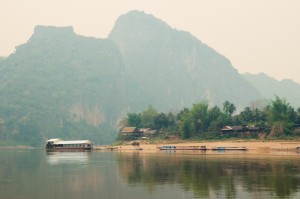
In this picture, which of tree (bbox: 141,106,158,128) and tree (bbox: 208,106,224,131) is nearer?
tree (bbox: 208,106,224,131)

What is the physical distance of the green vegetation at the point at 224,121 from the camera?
118 meters

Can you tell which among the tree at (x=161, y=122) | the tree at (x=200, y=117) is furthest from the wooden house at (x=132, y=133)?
the tree at (x=200, y=117)

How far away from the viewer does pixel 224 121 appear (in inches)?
5241

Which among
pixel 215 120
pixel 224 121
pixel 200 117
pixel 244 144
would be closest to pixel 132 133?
pixel 200 117

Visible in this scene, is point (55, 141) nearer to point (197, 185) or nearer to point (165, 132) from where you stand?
point (165, 132)

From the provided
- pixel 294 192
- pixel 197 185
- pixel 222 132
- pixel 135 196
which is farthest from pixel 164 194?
pixel 222 132

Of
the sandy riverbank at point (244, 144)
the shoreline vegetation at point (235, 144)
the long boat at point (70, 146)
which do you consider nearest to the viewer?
the shoreline vegetation at point (235, 144)

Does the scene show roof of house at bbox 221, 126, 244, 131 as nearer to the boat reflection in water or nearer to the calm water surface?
the boat reflection in water

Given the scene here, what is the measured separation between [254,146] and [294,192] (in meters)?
76.8

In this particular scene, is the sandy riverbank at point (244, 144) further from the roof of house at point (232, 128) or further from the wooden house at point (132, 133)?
the wooden house at point (132, 133)

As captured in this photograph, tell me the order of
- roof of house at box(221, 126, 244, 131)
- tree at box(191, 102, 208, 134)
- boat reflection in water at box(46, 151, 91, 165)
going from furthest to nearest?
1. tree at box(191, 102, 208, 134)
2. roof of house at box(221, 126, 244, 131)
3. boat reflection in water at box(46, 151, 91, 165)

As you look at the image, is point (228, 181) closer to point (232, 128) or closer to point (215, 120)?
point (232, 128)

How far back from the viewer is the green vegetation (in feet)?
389

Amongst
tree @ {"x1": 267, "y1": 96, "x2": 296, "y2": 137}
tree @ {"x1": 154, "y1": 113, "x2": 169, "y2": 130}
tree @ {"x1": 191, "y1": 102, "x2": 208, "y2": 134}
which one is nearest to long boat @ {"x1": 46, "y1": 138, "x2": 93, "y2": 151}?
tree @ {"x1": 154, "y1": 113, "x2": 169, "y2": 130}
